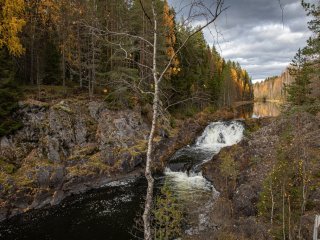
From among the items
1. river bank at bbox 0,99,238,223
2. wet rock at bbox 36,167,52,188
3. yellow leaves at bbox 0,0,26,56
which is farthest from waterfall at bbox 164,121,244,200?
yellow leaves at bbox 0,0,26,56

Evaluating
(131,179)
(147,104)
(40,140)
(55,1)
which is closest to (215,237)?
(131,179)

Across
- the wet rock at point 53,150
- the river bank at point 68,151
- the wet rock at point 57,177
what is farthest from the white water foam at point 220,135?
the wet rock at point 57,177

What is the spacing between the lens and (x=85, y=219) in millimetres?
19266

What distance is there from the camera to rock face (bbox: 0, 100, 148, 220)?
2122 centimetres

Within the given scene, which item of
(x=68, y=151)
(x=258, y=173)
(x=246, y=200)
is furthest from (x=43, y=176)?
(x=258, y=173)

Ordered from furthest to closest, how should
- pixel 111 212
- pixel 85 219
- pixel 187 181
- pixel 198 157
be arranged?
1. pixel 198 157
2. pixel 187 181
3. pixel 111 212
4. pixel 85 219

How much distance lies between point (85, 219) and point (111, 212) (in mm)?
1896

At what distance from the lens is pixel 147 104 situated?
119 ft

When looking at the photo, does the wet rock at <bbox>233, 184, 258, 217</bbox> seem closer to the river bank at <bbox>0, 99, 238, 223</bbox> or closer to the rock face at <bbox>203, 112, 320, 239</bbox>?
the rock face at <bbox>203, 112, 320, 239</bbox>

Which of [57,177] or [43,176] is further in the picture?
[57,177]

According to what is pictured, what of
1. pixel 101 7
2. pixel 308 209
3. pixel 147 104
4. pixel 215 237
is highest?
pixel 101 7

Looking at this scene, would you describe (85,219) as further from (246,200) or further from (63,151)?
(246,200)

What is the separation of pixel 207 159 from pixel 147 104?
10966 mm

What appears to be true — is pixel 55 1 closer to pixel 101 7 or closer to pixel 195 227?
pixel 101 7
